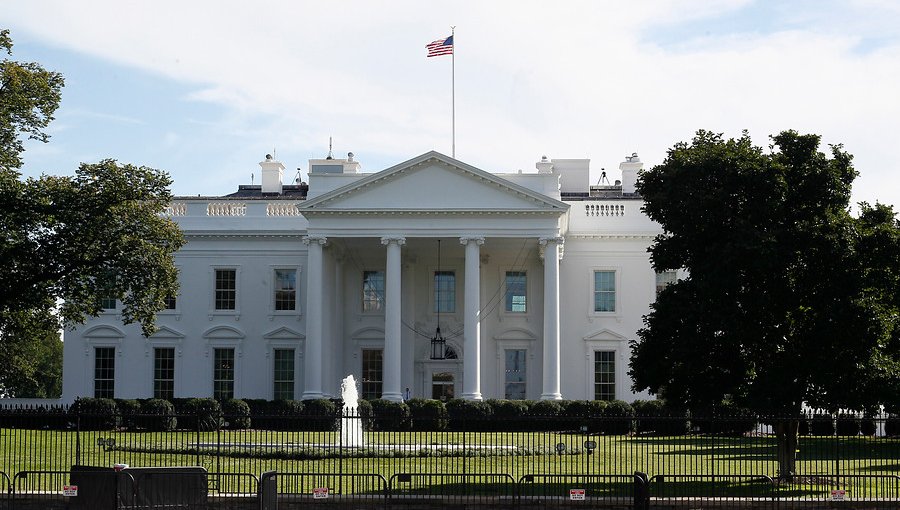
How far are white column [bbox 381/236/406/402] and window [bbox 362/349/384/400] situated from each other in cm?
473

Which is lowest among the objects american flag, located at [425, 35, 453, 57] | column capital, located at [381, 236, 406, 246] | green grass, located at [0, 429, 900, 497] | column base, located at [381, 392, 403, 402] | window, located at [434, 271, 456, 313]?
green grass, located at [0, 429, 900, 497]

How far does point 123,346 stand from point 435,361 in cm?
1394

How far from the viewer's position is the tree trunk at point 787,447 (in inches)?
1050

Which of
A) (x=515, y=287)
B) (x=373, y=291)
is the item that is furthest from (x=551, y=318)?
(x=373, y=291)

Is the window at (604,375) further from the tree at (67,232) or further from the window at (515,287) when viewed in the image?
the tree at (67,232)

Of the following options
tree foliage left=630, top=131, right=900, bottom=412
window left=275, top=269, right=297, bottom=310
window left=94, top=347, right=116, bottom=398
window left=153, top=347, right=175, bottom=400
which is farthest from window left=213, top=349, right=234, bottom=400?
tree foliage left=630, top=131, right=900, bottom=412

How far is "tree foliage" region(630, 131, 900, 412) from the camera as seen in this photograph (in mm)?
26531

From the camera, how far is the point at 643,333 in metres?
29.0

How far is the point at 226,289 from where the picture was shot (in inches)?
2281

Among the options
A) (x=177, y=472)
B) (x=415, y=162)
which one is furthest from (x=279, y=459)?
(x=415, y=162)

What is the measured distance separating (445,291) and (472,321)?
5709 mm

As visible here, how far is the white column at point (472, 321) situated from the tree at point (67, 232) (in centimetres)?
1472

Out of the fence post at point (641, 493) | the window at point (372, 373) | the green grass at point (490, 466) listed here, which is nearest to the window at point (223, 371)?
the window at point (372, 373)

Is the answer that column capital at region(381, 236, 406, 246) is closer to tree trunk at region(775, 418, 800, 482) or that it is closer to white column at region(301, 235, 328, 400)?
white column at region(301, 235, 328, 400)
